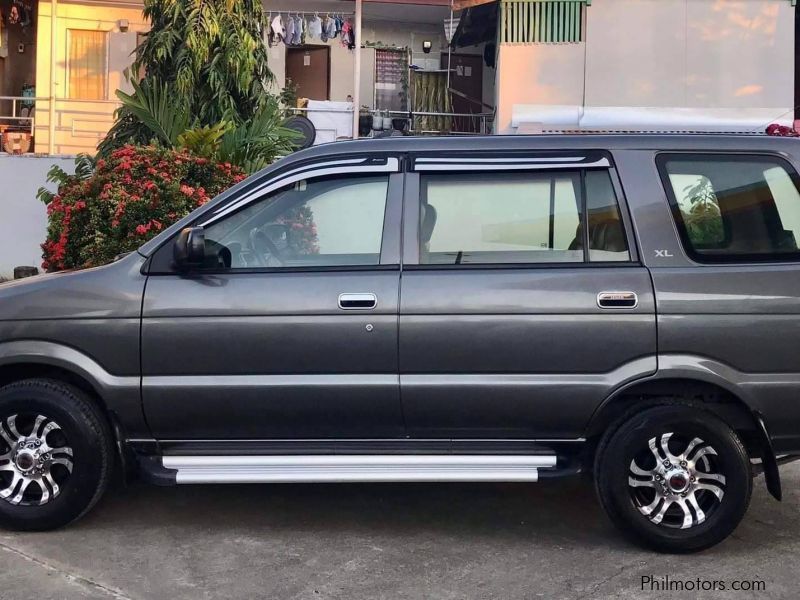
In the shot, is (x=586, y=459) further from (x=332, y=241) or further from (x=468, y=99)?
(x=468, y=99)

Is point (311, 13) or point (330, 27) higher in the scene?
point (311, 13)

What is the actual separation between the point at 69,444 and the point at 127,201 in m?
3.33

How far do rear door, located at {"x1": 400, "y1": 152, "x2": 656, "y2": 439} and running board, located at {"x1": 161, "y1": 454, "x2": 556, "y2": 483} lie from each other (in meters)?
0.13

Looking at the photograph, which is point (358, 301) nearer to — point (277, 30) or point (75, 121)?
point (277, 30)

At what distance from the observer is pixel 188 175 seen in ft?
25.7

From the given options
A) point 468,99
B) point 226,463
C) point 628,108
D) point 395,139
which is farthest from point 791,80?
point 226,463

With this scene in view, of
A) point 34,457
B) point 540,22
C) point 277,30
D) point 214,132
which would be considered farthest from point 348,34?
point 34,457

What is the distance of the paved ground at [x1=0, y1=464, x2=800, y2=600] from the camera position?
13.5ft

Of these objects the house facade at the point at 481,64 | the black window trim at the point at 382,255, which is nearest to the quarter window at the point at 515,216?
the black window trim at the point at 382,255

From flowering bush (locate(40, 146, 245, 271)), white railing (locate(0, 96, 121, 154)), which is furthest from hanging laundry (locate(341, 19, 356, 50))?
flowering bush (locate(40, 146, 245, 271))

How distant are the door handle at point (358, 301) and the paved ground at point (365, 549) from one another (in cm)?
121

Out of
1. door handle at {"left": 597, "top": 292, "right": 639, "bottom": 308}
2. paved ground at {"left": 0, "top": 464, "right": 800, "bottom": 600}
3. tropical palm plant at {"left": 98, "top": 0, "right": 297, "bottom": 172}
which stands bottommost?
paved ground at {"left": 0, "top": 464, "right": 800, "bottom": 600}

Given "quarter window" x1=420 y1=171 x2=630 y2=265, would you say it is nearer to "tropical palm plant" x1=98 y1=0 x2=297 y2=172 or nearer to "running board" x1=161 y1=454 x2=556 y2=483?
"running board" x1=161 y1=454 x2=556 y2=483

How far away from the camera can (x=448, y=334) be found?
439cm
